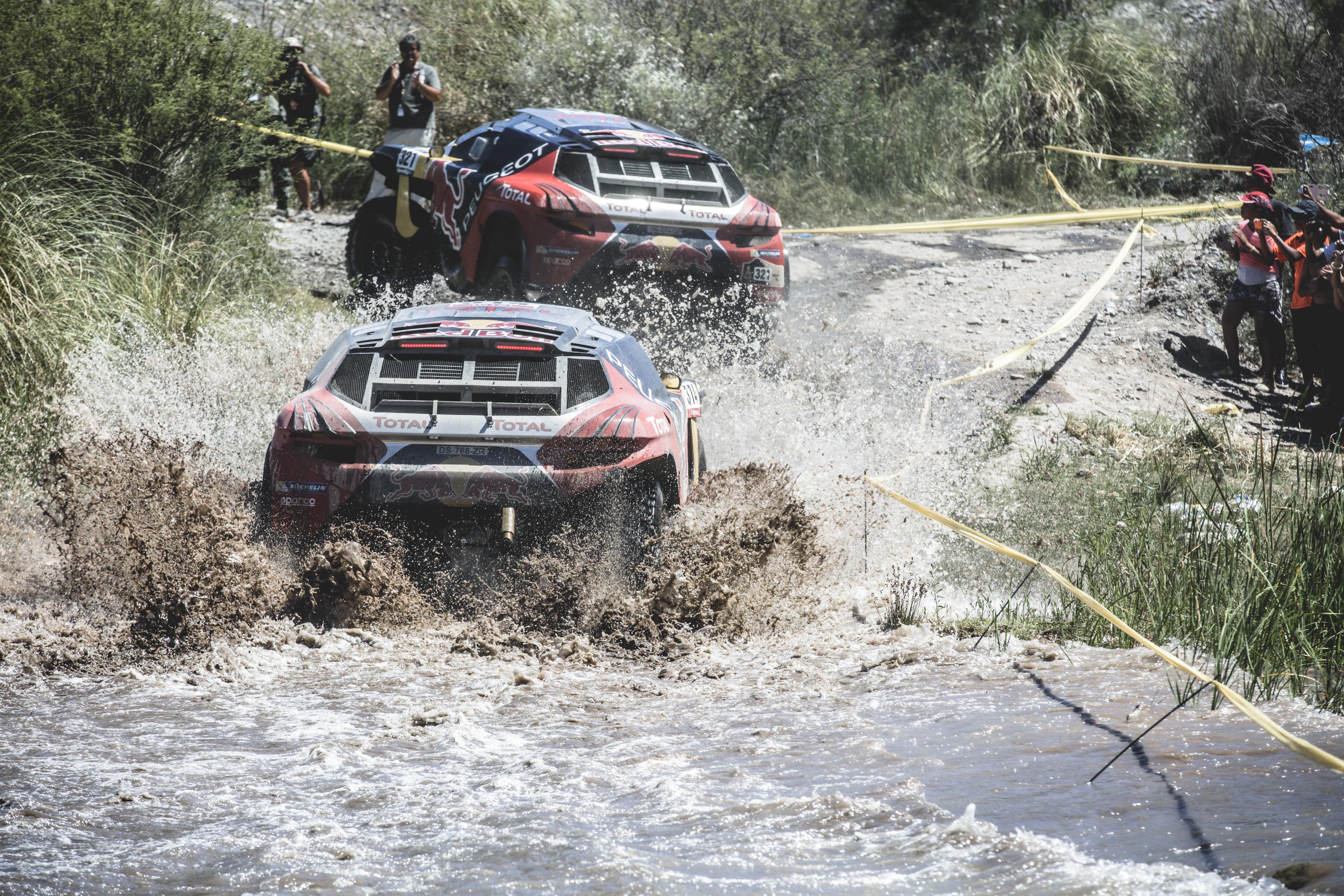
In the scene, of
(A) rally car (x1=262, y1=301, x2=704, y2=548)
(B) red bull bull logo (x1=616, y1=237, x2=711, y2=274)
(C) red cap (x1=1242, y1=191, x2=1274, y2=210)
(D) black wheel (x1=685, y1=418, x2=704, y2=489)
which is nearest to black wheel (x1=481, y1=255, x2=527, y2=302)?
(B) red bull bull logo (x1=616, y1=237, x2=711, y2=274)

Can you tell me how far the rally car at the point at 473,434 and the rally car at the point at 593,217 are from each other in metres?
3.11

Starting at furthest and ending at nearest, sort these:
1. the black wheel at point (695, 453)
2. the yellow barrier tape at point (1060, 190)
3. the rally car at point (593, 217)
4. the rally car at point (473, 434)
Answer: the yellow barrier tape at point (1060, 190) → the rally car at point (593, 217) → the black wheel at point (695, 453) → the rally car at point (473, 434)

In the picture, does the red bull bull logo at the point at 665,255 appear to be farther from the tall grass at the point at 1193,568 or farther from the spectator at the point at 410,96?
the spectator at the point at 410,96

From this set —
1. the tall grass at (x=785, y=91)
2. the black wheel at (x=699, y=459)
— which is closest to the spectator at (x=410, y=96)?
the tall grass at (x=785, y=91)

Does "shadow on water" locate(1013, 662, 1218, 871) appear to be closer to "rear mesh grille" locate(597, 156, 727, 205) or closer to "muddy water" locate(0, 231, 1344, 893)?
"muddy water" locate(0, 231, 1344, 893)

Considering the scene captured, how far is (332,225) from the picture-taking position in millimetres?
15188

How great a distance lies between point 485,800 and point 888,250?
1182 cm

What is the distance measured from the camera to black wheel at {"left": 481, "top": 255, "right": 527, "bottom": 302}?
9.74 metres

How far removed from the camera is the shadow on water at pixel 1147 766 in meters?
3.49

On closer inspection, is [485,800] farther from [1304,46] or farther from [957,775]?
[1304,46]

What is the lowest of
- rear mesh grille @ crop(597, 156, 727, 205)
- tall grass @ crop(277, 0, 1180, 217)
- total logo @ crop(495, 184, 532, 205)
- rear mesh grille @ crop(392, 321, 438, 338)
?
rear mesh grille @ crop(392, 321, 438, 338)

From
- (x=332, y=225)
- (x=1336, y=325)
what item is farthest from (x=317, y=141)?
(x=1336, y=325)

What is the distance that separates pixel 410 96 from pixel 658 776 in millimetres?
10826

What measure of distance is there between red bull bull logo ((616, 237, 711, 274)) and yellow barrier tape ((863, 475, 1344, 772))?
122 inches
